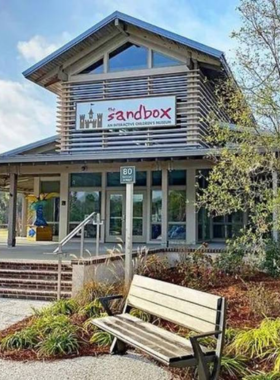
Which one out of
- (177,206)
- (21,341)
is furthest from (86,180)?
(21,341)

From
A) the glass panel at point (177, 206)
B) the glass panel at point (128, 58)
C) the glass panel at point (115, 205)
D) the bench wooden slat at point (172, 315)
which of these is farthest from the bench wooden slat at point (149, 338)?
the glass panel at point (128, 58)

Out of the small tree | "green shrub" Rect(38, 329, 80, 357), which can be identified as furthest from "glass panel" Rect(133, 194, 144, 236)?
"green shrub" Rect(38, 329, 80, 357)

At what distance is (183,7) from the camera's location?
969 centimetres

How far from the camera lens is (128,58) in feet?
52.7

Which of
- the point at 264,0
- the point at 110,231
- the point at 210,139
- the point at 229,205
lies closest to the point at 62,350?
the point at 229,205

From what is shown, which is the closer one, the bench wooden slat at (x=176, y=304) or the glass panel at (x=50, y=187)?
the bench wooden slat at (x=176, y=304)

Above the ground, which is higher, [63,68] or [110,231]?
[63,68]

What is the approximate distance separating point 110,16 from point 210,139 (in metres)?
9.60

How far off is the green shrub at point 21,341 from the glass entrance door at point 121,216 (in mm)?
11266

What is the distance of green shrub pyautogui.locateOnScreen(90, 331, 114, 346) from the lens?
197 inches

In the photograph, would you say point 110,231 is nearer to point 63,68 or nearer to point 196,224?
point 196,224

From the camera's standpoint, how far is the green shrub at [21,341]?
4902mm

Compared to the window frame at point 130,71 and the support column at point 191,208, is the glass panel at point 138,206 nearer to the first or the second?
the support column at point 191,208

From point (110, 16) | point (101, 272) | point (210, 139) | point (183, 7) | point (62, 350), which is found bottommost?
point (62, 350)
